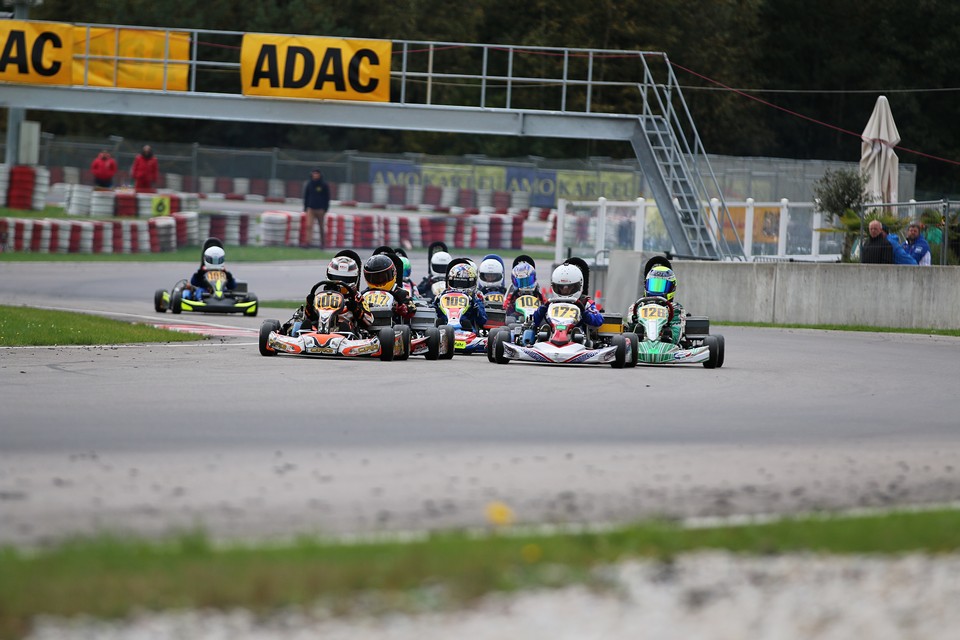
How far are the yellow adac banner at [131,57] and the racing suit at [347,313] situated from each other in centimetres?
1509

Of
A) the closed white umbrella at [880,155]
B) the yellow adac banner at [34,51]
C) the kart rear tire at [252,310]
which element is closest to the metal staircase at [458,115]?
the yellow adac banner at [34,51]

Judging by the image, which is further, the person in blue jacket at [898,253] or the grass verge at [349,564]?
the person in blue jacket at [898,253]

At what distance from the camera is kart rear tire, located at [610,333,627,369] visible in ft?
52.9

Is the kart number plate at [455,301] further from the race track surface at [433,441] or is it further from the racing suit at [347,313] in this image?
the race track surface at [433,441]

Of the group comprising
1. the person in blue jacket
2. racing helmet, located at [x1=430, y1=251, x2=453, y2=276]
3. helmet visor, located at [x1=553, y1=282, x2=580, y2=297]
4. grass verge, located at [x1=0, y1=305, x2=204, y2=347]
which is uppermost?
the person in blue jacket

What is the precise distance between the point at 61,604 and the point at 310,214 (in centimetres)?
3534

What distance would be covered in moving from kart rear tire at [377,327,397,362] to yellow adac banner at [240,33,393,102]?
1442cm

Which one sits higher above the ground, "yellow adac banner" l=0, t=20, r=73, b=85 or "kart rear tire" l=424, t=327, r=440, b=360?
"yellow adac banner" l=0, t=20, r=73, b=85

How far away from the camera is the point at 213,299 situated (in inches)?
967

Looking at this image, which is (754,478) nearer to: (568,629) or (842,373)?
(568,629)

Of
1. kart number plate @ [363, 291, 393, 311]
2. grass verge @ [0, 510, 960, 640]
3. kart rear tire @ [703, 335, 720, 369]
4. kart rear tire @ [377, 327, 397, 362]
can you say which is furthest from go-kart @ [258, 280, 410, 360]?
grass verge @ [0, 510, 960, 640]

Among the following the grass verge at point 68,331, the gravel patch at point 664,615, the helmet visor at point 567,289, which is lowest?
the gravel patch at point 664,615

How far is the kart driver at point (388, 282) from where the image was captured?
17.3 meters

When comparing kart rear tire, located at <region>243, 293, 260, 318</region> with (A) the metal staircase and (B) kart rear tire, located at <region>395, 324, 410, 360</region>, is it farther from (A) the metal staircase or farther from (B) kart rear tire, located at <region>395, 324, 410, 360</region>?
(B) kart rear tire, located at <region>395, 324, 410, 360</region>
